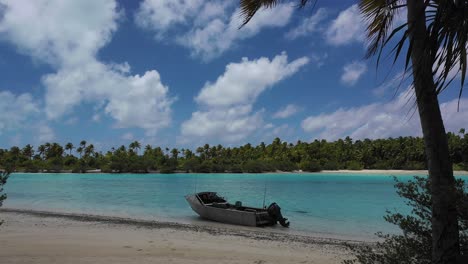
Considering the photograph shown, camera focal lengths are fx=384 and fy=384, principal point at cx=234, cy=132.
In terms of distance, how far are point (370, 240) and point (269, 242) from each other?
4.87m

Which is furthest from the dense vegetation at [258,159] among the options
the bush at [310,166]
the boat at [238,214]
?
the boat at [238,214]

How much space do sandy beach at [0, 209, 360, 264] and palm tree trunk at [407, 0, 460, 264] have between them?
10.1ft

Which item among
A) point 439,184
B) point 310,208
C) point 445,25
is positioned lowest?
point 310,208

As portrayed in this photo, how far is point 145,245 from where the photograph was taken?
10727mm

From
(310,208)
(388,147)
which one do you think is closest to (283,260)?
(310,208)

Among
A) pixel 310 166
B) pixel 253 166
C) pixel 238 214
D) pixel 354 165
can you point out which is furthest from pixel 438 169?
pixel 310 166

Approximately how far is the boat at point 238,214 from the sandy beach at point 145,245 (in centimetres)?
125

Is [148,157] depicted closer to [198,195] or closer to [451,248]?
[198,195]

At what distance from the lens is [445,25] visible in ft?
8.42

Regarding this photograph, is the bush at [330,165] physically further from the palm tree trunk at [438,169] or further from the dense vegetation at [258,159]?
the palm tree trunk at [438,169]

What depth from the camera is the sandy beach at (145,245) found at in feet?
28.5

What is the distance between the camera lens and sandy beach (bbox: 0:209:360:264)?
28.5ft

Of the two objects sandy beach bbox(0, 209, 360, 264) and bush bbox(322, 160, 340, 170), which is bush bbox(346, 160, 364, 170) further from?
sandy beach bbox(0, 209, 360, 264)

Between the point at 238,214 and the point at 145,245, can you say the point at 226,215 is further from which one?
the point at 145,245
